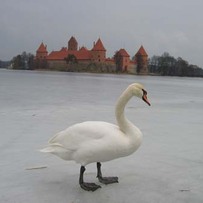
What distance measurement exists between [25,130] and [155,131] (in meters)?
2.22

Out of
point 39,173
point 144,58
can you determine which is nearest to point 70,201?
point 39,173

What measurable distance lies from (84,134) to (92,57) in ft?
325

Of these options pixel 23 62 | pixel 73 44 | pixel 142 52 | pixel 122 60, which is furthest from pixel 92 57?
pixel 23 62

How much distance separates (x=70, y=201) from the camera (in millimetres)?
2777

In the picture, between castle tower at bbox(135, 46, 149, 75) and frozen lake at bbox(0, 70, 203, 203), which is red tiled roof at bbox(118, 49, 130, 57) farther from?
frozen lake at bbox(0, 70, 203, 203)

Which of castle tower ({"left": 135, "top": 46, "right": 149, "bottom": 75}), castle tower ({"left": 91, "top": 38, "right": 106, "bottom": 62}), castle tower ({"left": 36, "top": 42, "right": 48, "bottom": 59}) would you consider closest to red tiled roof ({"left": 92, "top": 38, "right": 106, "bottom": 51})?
castle tower ({"left": 91, "top": 38, "right": 106, "bottom": 62})

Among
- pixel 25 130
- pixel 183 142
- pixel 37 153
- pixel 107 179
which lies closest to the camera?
pixel 107 179

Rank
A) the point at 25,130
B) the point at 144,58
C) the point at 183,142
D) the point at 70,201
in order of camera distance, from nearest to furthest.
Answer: the point at 70,201 → the point at 183,142 → the point at 25,130 → the point at 144,58

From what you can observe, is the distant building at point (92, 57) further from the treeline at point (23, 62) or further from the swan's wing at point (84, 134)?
the swan's wing at point (84, 134)

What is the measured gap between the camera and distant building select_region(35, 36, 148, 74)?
10079 centimetres

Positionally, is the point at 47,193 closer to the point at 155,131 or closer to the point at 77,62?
the point at 155,131

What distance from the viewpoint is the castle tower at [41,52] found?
112994mm

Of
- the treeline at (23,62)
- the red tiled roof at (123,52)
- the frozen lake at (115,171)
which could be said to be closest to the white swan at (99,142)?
the frozen lake at (115,171)

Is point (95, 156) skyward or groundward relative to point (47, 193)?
skyward
